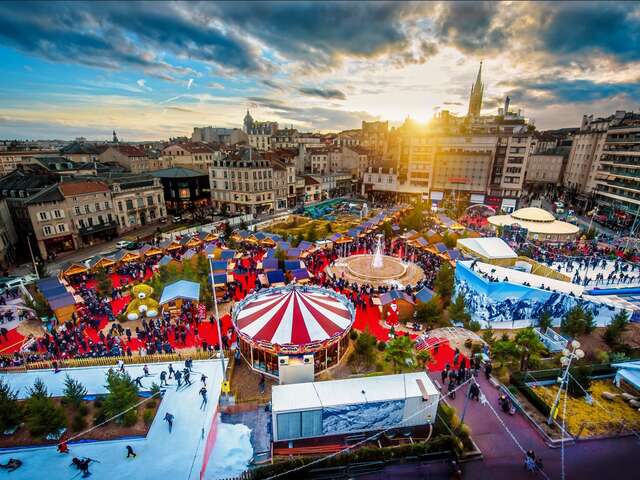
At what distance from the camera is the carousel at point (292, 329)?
725 inches

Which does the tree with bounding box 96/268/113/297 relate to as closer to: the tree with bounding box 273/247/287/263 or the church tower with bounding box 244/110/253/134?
the tree with bounding box 273/247/287/263

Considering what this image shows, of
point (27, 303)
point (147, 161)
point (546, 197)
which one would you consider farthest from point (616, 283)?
point (147, 161)

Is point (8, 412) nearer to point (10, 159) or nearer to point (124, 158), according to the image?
point (124, 158)

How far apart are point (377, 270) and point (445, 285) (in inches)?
294

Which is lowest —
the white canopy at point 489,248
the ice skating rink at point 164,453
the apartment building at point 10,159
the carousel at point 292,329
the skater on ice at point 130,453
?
the ice skating rink at point 164,453

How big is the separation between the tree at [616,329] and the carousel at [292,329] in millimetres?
19293

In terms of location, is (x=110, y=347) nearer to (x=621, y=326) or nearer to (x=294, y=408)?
(x=294, y=408)

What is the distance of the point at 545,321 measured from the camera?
2355 centimetres

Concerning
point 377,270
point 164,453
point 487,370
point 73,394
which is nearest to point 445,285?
point 377,270

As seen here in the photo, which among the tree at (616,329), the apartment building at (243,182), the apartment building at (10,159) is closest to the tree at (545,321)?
the tree at (616,329)

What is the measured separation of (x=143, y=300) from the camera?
25562mm

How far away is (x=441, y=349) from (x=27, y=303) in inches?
1305

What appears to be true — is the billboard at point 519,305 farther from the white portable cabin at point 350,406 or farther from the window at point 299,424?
the window at point 299,424

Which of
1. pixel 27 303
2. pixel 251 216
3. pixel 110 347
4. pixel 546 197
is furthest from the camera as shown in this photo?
pixel 546 197
